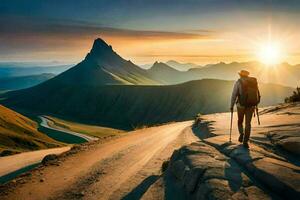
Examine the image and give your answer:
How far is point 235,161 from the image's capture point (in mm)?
10852

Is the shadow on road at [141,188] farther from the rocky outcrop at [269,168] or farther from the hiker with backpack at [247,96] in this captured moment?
the hiker with backpack at [247,96]

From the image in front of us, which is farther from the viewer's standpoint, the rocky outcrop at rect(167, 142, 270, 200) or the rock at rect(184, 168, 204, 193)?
the rock at rect(184, 168, 204, 193)

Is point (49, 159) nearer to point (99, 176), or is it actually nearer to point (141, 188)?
point (99, 176)

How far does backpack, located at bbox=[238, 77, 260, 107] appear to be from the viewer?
12.4 metres

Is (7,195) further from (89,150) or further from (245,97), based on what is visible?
(245,97)

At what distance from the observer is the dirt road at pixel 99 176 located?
455 inches

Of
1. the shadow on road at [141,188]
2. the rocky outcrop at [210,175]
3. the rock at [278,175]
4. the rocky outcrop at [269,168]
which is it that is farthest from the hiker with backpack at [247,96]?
the shadow on road at [141,188]

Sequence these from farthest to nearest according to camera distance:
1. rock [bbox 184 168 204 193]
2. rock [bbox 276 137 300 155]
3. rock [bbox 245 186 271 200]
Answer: rock [bbox 276 137 300 155], rock [bbox 184 168 204 193], rock [bbox 245 186 271 200]

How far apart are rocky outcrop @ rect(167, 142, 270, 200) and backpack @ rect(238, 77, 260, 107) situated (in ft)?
6.58

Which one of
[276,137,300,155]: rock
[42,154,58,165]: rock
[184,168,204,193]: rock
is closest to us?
[184,168,204,193]: rock

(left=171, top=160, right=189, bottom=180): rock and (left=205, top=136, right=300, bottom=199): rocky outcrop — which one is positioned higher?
(left=205, top=136, right=300, bottom=199): rocky outcrop

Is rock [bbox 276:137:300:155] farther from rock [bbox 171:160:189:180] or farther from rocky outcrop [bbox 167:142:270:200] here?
rock [bbox 171:160:189:180]

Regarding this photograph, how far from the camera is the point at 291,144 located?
11180mm

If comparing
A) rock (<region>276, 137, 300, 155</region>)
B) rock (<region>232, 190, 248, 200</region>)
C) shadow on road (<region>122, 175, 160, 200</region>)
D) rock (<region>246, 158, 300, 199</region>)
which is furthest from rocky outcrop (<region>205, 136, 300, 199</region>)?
shadow on road (<region>122, 175, 160, 200</region>)
